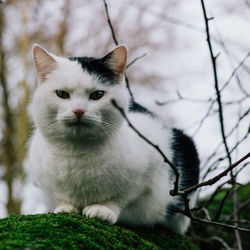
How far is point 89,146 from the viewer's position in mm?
1813

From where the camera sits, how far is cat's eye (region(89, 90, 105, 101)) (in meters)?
1.79

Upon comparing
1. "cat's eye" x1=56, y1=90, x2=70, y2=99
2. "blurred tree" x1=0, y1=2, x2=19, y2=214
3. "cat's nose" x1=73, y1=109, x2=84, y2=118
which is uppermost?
"cat's eye" x1=56, y1=90, x2=70, y2=99

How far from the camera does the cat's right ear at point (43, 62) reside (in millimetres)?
1880

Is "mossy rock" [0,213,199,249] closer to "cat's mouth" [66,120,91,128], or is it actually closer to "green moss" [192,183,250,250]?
"cat's mouth" [66,120,91,128]

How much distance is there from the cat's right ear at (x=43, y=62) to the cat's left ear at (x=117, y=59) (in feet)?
1.00

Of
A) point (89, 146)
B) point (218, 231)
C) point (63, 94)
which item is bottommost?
point (218, 231)

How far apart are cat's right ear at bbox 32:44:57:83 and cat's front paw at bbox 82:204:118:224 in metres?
0.76

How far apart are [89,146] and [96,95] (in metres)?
0.27

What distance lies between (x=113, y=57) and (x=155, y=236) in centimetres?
109

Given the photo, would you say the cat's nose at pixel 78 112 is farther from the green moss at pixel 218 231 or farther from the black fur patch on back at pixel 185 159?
the green moss at pixel 218 231

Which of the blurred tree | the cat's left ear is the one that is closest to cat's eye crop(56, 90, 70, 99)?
the cat's left ear

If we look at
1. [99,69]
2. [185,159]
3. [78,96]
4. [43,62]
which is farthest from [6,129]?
[78,96]

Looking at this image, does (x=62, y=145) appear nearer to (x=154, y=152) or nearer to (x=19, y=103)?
(x=154, y=152)

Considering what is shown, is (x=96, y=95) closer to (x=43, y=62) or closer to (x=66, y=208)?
(x=43, y=62)
